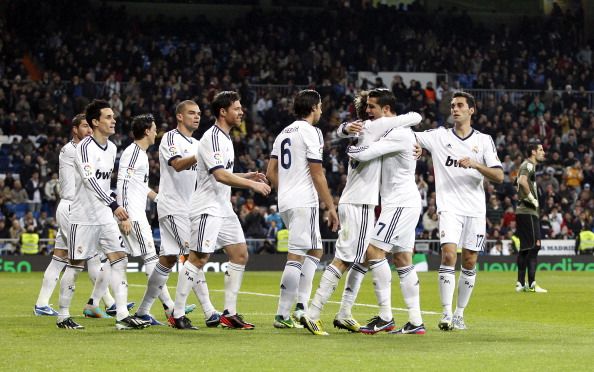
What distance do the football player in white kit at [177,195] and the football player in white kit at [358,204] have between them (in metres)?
1.75

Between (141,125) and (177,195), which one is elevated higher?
(141,125)

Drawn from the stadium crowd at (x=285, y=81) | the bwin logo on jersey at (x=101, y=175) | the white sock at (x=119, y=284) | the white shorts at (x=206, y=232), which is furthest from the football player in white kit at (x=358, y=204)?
the stadium crowd at (x=285, y=81)

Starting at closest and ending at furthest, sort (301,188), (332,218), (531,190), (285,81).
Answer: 1. (332,218)
2. (301,188)
3. (531,190)
4. (285,81)

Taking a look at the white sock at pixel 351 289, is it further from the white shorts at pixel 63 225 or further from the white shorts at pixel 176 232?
the white shorts at pixel 63 225

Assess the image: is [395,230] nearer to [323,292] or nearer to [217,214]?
Answer: [323,292]

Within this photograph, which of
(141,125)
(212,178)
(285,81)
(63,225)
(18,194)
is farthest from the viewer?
(285,81)

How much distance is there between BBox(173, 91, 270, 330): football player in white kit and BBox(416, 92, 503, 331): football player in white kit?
2.12m

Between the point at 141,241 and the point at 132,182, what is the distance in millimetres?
803

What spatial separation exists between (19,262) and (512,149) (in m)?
17.4

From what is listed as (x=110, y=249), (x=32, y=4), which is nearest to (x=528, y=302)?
(x=110, y=249)

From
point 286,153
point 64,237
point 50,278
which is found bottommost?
point 50,278

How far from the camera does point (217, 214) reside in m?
Result: 12.0

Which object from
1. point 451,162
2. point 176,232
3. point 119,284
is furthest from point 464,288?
point 119,284

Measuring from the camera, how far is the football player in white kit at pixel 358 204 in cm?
1160
